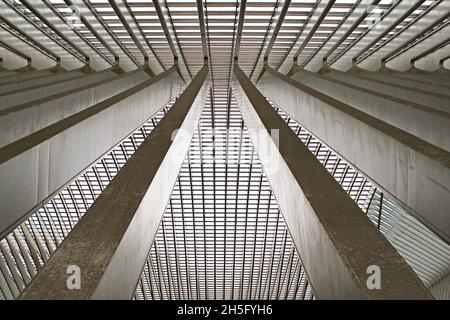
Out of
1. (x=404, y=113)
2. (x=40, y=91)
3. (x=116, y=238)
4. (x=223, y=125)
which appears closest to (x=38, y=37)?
(x=40, y=91)

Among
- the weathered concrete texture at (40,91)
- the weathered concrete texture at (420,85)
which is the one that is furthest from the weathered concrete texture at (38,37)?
the weathered concrete texture at (420,85)

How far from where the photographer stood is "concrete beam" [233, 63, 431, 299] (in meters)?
3.44

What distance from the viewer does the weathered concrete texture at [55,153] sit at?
5656mm

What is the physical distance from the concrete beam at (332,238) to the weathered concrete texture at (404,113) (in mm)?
3522

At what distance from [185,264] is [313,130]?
28.6 metres

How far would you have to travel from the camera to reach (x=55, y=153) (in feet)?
22.9

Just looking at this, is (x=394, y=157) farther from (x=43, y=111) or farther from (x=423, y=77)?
(x=423, y=77)

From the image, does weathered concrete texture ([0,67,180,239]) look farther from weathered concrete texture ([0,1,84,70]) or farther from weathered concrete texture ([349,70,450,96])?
weathered concrete texture ([349,70,450,96])

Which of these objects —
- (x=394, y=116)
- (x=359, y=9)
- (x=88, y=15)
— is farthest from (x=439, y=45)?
(x=88, y=15)

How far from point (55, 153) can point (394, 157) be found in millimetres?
4332

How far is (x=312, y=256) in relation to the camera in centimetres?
463

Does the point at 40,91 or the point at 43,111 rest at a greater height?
the point at 40,91

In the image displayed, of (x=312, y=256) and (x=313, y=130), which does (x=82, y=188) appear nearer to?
(x=313, y=130)
